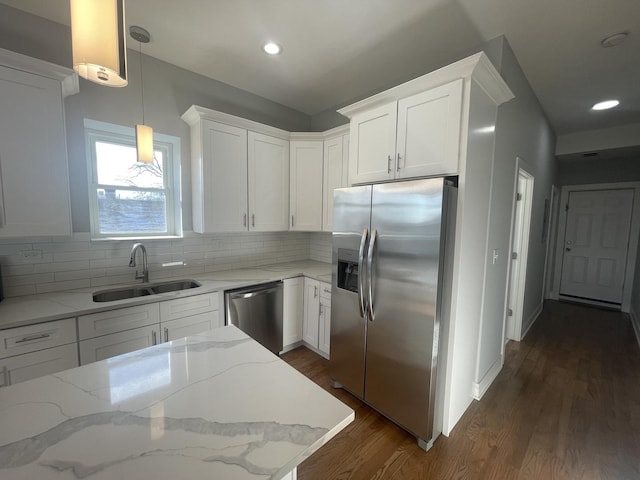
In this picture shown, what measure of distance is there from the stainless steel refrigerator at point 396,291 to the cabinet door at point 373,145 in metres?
0.20

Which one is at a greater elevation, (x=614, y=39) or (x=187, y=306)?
(x=614, y=39)

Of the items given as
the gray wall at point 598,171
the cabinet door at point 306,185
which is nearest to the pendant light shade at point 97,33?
the cabinet door at point 306,185

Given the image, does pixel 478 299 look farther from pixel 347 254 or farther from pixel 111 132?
pixel 111 132

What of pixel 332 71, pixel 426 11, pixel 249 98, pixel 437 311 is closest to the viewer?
pixel 437 311

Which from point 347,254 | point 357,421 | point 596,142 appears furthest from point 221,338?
point 596,142

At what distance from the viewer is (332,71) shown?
2.51 meters

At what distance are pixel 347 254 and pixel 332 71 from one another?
5.79ft

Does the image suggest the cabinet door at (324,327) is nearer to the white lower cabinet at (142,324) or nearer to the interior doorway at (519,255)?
the white lower cabinet at (142,324)

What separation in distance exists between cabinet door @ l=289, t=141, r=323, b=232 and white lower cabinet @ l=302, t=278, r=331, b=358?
0.71 m

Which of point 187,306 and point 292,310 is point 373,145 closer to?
point 292,310

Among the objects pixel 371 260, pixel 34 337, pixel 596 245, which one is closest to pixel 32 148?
pixel 34 337

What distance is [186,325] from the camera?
2109 millimetres

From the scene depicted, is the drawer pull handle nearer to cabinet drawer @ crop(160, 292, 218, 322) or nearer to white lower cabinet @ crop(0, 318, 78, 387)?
white lower cabinet @ crop(0, 318, 78, 387)

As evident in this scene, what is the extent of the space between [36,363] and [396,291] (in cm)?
222
